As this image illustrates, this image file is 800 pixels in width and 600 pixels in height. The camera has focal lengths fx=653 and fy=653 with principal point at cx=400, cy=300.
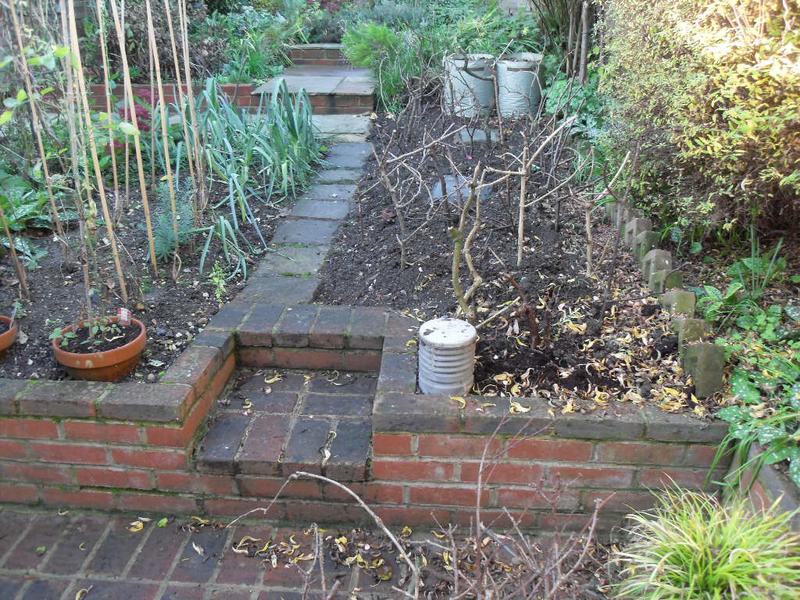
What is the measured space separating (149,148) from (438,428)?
290cm

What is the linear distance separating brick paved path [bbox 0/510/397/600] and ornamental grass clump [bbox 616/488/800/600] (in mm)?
782

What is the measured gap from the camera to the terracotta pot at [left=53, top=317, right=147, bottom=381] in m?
2.23

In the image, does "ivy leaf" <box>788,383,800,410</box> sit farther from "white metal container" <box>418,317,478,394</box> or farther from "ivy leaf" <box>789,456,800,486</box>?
"white metal container" <box>418,317,478,394</box>

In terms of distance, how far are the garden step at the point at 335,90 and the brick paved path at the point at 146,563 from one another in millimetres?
4112

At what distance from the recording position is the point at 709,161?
8.52 ft

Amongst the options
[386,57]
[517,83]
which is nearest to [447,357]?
[517,83]

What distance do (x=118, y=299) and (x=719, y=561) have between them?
7.84 ft

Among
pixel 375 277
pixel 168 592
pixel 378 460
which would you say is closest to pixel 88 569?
pixel 168 592

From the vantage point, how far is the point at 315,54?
7.80 meters

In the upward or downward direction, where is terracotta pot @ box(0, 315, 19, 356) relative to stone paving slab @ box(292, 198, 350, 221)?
downward

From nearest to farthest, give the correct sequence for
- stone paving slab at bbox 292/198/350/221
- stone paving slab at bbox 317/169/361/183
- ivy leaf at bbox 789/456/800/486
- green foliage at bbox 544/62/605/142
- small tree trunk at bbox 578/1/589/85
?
ivy leaf at bbox 789/456/800/486 → stone paving slab at bbox 292/198/350/221 → stone paving slab at bbox 317/169/361/183 → green foliage at bbox 544/62/605/142 → small tree trunk at bbox 578/1/589/85

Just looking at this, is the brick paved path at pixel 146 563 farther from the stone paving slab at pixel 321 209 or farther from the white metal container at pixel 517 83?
the white metal container at pixel 517 83

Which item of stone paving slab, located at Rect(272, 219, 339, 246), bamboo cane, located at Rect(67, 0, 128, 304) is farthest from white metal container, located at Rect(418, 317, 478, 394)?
stone paving slab, located at Rect(272, 219, 339, 246)

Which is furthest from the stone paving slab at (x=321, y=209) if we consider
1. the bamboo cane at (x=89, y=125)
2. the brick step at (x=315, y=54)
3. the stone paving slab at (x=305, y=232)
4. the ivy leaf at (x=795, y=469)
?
the brick step at (x=315, y=54)
